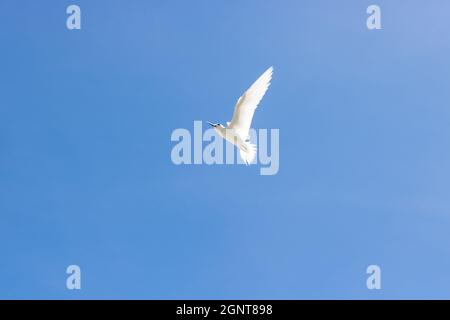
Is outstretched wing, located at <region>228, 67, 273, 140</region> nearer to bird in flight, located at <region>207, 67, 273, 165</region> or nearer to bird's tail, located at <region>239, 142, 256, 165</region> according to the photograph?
bird in flight, located at <region>207, 67, 273, 165</region>

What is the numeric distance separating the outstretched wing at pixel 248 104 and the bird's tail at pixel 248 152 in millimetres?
389

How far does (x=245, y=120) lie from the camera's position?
3141cm

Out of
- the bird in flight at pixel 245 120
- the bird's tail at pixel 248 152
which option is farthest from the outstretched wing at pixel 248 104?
the bird's tail at pixel 248 152

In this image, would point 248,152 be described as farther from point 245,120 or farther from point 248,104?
point 248,104

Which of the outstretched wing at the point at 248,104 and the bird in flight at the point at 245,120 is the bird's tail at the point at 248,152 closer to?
the bird in flight at the point at 245,120

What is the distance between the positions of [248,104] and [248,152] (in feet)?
6.94

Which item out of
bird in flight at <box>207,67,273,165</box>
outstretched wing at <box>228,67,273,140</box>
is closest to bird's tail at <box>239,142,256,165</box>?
bird in flight at <box>207,67,273,165</box>

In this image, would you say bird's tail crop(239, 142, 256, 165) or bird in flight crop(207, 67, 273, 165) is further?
bird's tail crop(239, 142, 256, 165)

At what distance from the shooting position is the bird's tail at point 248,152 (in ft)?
104

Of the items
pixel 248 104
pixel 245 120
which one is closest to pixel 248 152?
pixel 245 120

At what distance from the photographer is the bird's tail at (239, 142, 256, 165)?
104 feet
